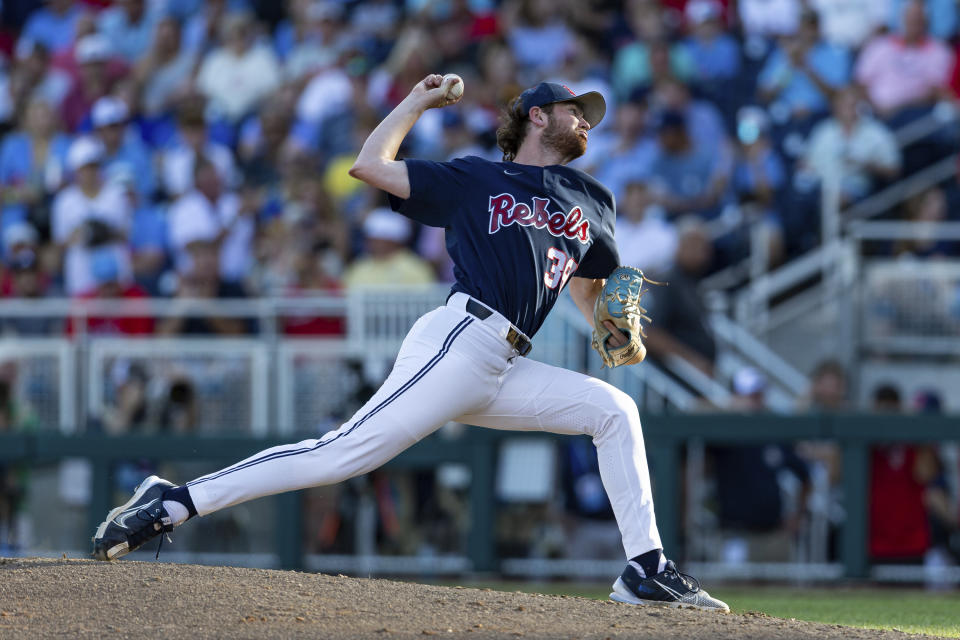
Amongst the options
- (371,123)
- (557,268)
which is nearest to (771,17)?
(371,123)

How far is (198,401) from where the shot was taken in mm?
10031

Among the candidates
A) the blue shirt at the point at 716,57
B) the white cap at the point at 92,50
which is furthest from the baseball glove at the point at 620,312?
the white cap at the point at 92,50

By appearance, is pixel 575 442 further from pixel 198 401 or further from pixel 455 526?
pixel 198 401

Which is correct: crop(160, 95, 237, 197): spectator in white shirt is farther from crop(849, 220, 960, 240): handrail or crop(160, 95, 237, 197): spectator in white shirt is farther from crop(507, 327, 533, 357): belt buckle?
crop(507, 327, 533, 357): belt buckle

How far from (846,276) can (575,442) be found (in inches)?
88.7

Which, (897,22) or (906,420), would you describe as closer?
(906,420)

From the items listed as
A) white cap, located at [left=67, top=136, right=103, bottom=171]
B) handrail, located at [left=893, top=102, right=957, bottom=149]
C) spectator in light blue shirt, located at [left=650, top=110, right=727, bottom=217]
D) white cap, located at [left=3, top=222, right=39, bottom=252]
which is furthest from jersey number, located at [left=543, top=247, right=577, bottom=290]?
white cap, located at [left=67, top=136, right=103, bottom=171]

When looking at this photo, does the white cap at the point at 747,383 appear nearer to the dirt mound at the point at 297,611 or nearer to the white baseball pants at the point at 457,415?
the white baseball pants at the point at 457,415

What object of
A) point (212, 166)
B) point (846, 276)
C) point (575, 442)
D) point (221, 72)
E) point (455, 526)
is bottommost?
point (455, 526)

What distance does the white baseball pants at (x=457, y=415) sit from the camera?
521 cm

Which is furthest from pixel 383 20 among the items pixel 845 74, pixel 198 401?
pixel 198 401

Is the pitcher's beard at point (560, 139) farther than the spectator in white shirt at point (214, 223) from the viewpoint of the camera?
No

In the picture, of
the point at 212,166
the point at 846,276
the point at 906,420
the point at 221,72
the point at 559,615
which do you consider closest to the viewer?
the point at 559,615

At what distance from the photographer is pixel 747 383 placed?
9633 millimetres
